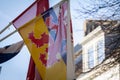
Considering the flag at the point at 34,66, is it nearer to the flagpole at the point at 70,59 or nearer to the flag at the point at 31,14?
the flag at the point at 31,14

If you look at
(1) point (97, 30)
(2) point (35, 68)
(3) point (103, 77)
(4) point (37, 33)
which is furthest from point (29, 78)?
(1) point (97, 30)

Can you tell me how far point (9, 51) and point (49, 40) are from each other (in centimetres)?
106

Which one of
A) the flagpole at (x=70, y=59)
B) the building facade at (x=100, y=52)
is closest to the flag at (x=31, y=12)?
the flagpole at (x=70, y=59)

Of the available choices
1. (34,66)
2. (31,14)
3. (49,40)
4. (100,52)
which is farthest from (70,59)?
(100,52)

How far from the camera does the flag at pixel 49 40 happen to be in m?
9.72

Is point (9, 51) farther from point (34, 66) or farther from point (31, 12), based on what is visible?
point (31, 12)

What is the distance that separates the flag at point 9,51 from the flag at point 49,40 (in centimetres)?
36

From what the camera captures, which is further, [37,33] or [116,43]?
[116,43]

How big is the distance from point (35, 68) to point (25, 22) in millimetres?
1185

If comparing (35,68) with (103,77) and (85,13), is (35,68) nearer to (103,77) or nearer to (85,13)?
(85,13)

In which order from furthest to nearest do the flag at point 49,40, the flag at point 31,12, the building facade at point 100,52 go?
the building facade at point 100,52, the flag at point 31,12, the flag at point 49,40

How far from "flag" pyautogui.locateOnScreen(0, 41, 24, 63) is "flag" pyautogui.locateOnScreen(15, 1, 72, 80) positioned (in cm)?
36

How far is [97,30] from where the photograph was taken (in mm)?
23250

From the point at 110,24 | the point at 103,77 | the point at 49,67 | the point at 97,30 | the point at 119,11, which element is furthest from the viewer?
the point at 97,30
